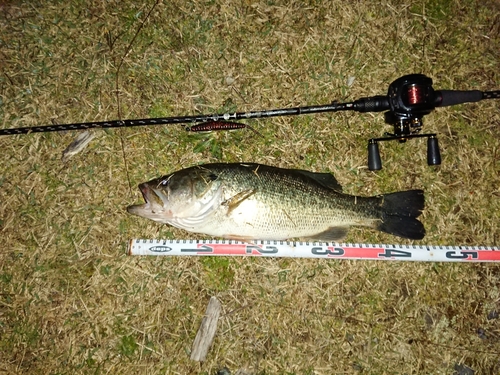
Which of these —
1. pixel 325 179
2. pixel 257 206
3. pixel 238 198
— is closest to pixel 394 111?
pixel 325 179

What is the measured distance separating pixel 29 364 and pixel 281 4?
172 inches

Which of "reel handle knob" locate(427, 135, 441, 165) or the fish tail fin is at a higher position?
"reel handle knob" locate(427, 135, 441, 165)

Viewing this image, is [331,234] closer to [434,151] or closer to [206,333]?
Result: [434,151]

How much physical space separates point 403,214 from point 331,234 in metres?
0.71

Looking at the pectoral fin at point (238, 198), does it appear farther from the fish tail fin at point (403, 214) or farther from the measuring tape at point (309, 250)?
the fish tail fin at point (403, 214)

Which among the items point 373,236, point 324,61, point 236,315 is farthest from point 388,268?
point 324,61

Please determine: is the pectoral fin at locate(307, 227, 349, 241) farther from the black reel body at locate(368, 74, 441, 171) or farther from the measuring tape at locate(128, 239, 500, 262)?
the black reel body at locate(368, 74, 441, 171)

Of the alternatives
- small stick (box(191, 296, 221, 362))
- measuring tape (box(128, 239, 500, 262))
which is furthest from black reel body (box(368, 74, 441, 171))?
small stick (box(191, 296, 221, 362))

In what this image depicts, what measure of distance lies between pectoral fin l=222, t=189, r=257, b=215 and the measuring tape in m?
0.51

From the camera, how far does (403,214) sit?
321 cm

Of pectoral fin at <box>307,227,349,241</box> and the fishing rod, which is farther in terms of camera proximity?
pectoral fin at <box>307,227,349,241</box>

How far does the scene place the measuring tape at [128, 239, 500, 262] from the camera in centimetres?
325

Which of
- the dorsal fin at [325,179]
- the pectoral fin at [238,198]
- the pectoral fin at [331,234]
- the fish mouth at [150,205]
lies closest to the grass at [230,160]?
the dorsal fin at [325,179]

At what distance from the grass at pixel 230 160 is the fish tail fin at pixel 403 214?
0.29 meters
